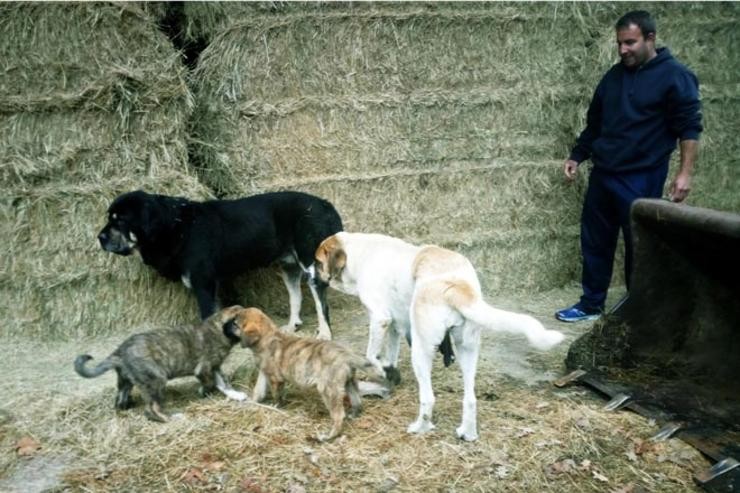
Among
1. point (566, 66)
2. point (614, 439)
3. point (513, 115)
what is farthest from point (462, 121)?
point (614, 439)

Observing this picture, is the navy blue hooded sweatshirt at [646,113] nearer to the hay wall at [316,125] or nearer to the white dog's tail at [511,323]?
the hay wall at [316,125]

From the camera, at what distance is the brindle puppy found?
4223mm

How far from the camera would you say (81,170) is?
5516 millimetres

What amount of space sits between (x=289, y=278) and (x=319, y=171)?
3.47ft

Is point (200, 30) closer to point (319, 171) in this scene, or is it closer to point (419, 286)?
point (319, 171)

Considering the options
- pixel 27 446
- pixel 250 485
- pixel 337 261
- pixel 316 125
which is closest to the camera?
pixel 250 485

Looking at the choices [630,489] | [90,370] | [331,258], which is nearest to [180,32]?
[331,258]

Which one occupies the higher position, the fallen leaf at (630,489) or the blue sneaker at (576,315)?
the fallen leaf at (630,489)

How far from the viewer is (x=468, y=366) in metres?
4.01

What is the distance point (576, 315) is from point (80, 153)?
15.5 feet

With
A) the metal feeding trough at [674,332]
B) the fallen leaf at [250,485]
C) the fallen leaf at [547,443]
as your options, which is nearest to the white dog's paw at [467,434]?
the fallen leaf at [547,443]

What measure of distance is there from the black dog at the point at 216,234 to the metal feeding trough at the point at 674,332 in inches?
93.5

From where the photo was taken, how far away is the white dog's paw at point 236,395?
458 cm

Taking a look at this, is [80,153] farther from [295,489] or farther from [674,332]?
[674,332]
